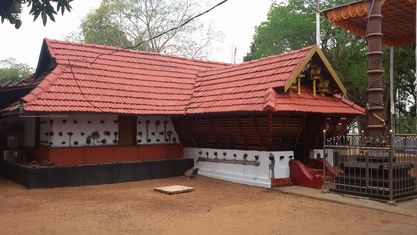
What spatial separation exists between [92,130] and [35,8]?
8171 millimetres

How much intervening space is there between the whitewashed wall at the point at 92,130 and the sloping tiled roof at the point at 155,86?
0.69 meters

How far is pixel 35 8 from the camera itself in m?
4.38

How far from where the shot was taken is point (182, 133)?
13938 mm

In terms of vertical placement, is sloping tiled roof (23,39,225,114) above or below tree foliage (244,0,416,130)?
below

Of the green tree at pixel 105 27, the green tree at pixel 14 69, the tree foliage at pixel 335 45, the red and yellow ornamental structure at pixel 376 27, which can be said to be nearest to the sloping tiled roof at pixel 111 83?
the red and yellow ornamental structure at pixel 376 27

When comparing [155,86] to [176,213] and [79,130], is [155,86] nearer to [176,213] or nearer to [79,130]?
[79,130]

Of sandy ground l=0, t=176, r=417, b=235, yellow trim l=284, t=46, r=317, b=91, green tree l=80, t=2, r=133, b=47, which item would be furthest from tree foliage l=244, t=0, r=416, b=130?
sandy ground l=0, t=176, r=417, b=235

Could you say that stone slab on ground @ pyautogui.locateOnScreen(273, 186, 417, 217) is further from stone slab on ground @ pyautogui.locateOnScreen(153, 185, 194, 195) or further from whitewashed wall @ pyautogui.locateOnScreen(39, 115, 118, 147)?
whitewashed wall @ pyautogui.locateOnScreen(39, 115, 118, 147)

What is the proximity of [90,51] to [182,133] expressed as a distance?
412 centimetres

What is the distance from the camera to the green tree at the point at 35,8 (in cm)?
436

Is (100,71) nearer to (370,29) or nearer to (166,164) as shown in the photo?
(166,164)

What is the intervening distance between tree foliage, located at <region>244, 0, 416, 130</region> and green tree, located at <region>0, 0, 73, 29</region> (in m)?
23.2

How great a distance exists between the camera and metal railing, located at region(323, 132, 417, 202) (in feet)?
28.6

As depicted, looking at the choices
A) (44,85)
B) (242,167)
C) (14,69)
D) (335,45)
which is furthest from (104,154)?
(14,69)
